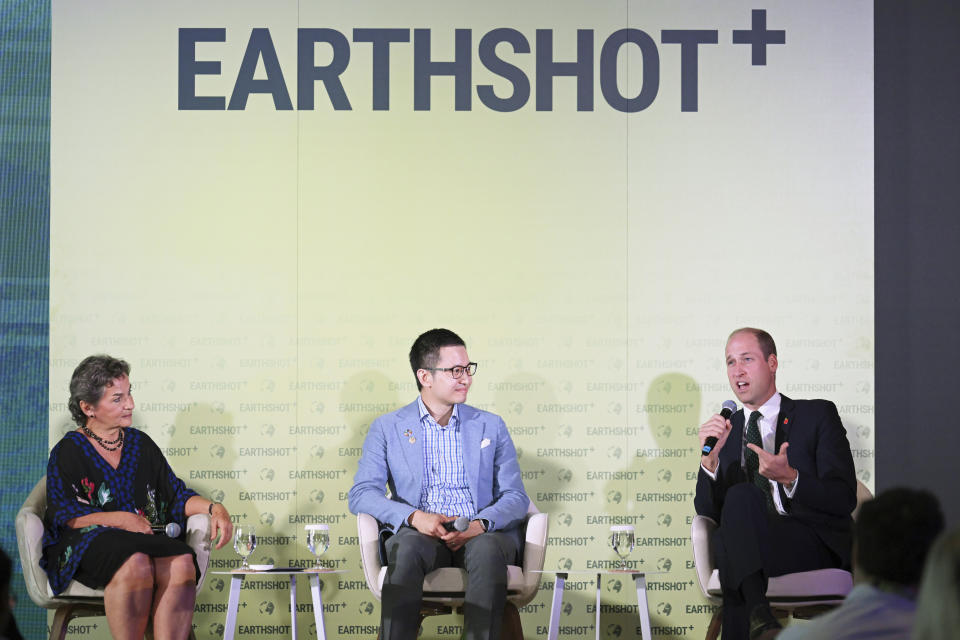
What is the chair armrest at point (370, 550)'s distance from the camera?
412 centimetres

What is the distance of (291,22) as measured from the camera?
5.21 meters

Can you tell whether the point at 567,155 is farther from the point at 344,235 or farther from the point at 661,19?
the point at 344,235

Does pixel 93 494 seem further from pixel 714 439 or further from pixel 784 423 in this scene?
pixel 784 423

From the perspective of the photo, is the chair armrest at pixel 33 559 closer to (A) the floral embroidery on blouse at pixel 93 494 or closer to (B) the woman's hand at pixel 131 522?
(A) the floral embroidery on blouse at pixel 93 494

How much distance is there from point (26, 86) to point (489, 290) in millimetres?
2393

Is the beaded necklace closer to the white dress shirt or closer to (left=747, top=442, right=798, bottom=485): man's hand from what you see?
the white dress shirt

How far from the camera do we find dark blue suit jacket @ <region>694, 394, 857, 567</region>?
4.11m

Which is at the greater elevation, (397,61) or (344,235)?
(397,61)

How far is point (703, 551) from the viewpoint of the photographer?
4.22m

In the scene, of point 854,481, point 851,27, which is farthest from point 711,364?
point 851,27

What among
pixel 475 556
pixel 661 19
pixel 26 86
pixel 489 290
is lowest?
pixel 475 556

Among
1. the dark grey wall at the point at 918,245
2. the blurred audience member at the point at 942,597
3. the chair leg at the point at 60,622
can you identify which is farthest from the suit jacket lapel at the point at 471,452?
the blurred audience member at the point at 942,597

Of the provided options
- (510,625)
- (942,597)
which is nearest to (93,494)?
(510,625)

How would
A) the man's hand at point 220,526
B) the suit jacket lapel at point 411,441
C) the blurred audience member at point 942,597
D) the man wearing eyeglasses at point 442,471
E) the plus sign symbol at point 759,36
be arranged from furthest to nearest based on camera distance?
the plus sign symbol at point 759,36
the suit jacket lapel at point 411,441
the man's hand at point 220,526
the man wearing eyeglasses at point 442,471
the blurred audience member at point 942,597
